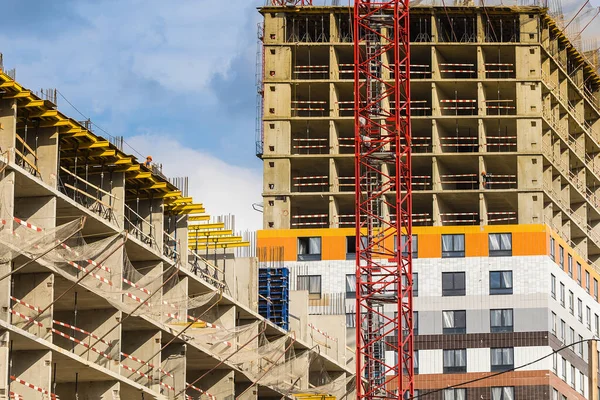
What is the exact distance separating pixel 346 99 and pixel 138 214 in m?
64.8

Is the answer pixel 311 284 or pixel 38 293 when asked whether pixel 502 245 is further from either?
pixel 38 293

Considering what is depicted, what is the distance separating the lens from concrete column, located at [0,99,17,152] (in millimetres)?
81000

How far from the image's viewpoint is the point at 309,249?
15325cm

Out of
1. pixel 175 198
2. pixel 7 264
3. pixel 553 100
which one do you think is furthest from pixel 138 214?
pixel 553 100

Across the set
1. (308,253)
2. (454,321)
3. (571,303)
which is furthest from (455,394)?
(308,253)

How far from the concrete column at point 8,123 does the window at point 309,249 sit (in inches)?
2859

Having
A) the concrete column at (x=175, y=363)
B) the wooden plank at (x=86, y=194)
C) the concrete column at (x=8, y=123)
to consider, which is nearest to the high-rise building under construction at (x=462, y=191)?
the concrete column at (x=175, y=363)

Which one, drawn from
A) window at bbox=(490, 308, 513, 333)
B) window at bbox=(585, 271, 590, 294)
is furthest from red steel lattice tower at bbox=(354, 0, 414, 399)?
window at bbox=(585, 271, 590, 294)

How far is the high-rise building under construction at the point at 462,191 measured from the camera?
487 feet

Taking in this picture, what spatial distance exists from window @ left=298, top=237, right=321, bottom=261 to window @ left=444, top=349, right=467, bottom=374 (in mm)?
14531

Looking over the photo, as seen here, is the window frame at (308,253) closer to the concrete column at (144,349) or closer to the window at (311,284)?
the window at (311,284)

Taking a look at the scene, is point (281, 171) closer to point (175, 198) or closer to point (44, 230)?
point (175, 198)

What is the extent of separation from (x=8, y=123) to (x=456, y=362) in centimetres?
7317

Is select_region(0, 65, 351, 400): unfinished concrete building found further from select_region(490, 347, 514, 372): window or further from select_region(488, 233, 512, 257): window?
select_region(488, 233, 512, 257): window
